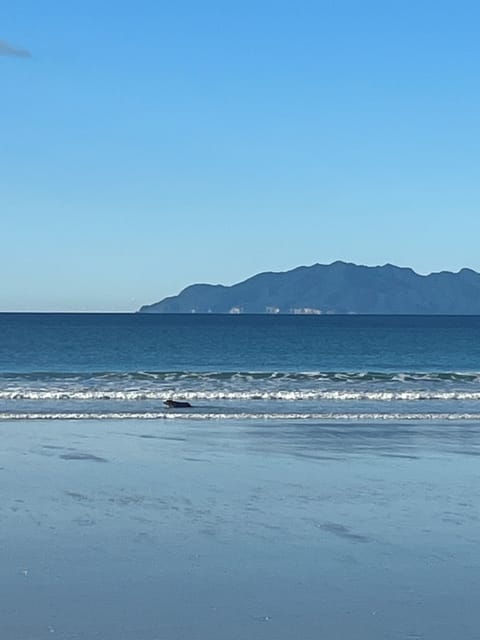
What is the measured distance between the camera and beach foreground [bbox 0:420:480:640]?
29.2ft

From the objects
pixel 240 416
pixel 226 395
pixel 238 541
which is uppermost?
pixel 226 395

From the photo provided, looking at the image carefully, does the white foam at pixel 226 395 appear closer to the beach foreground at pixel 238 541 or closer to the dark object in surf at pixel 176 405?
the dark object in surf at pixel 176 405

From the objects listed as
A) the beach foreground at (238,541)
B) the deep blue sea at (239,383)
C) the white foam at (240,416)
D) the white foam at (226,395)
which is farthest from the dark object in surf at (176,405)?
the beach foreground at (238,541)

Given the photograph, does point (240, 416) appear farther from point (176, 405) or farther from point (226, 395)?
point (226, 395)

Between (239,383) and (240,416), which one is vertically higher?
(239,383)

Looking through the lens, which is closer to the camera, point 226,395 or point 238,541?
point 238,541

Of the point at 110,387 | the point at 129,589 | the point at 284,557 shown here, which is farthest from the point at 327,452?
the point at 110,387

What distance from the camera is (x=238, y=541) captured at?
11.8 m

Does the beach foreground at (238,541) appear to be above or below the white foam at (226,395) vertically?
below

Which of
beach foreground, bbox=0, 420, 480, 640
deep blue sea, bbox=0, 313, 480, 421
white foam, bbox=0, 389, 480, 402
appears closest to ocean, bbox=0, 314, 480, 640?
beach foreground, bbox=0, 420, 480, 640

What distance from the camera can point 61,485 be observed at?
15.4 meters

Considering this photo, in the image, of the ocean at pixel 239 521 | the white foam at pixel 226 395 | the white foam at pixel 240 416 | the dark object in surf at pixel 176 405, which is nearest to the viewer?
the ocean at pixel 239 521

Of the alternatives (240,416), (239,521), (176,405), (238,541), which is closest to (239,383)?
(176,405)

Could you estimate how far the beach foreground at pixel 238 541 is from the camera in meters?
8.89
